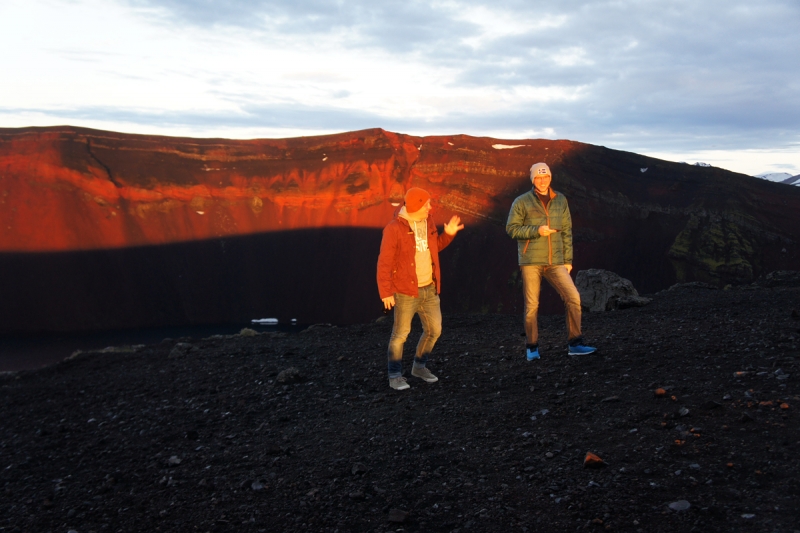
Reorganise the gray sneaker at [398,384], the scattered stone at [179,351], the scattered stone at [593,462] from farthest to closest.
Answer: the scattered stone at [179,351] → the gray sneaker at [398,384] → the scattered stone at [593,462]

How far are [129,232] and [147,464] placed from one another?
21.3m

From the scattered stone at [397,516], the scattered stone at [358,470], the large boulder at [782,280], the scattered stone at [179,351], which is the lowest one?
the scattered stone at [179,351]

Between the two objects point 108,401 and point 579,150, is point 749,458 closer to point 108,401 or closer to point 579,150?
point 108,401

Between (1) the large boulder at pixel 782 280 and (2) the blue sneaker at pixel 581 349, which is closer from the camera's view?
(2) the blue sneaker at pixel 581 349

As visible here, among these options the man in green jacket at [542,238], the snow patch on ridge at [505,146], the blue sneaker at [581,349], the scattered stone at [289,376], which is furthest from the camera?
the snow patch on ridge at [505,146]

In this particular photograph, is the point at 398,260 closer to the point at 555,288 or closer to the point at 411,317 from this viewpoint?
the point at 411,317

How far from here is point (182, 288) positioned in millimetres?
23500

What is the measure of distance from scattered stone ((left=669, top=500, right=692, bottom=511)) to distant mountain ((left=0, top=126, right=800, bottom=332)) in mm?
16785

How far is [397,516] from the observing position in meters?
3.56

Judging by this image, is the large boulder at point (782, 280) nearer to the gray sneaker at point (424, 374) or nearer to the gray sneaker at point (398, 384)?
the gray sneaker at point (424, 374)

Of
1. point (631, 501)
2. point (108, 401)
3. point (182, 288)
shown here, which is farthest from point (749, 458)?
point (182, 288)

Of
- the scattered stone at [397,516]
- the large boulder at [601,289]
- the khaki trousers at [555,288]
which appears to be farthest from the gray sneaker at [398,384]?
the large boulder at [601,289]

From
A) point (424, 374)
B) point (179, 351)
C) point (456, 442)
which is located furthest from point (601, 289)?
point (456, 442)

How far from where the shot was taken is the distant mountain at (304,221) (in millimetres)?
21328
